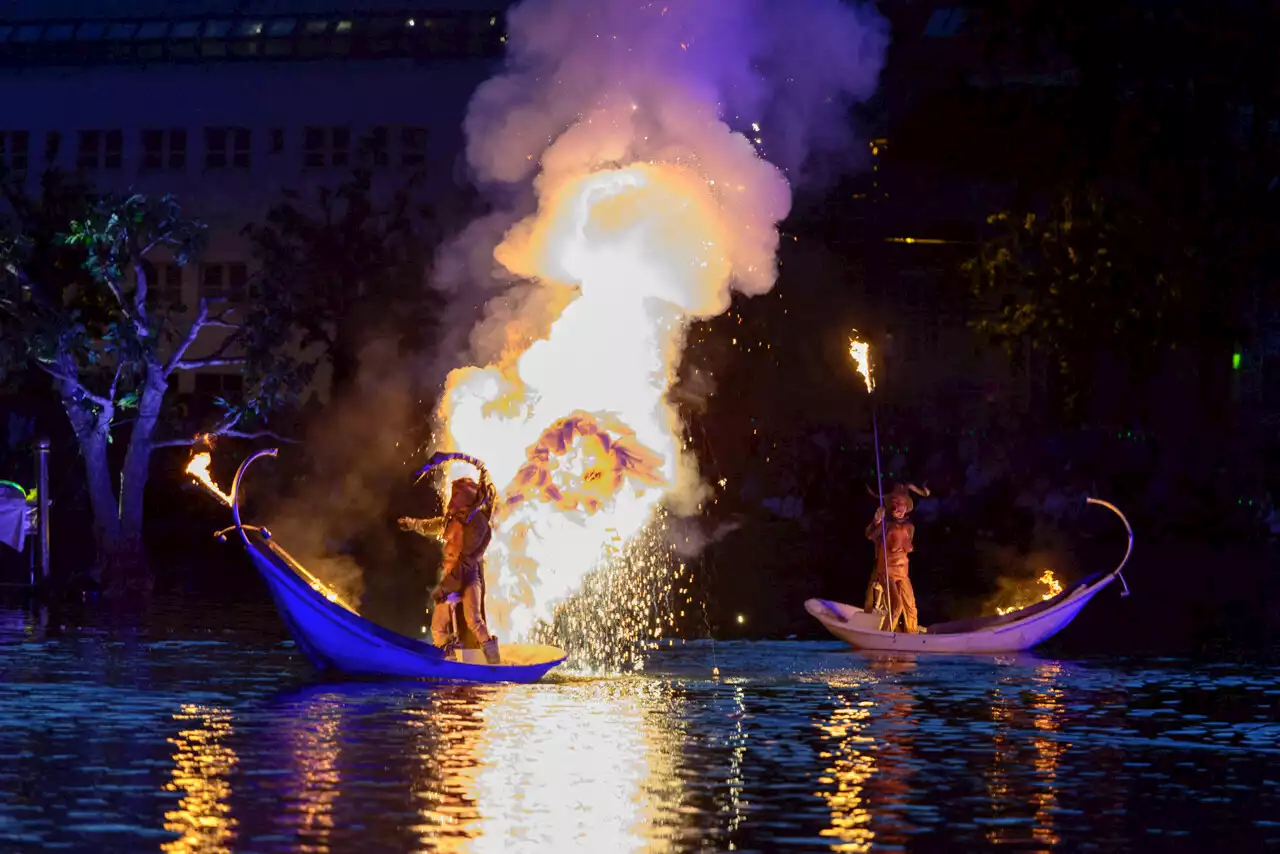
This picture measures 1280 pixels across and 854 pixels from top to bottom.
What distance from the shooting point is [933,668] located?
83.6 ft

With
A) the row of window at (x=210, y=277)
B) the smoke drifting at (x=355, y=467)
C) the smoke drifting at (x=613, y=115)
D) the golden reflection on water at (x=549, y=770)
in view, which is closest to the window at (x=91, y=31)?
the row of window at (x=210, y=277)

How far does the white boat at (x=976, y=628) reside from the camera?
2727 centimetres

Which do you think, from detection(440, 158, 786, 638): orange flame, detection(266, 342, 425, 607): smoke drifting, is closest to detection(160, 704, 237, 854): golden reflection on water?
detection(440, 158, 786, 638): orange flame

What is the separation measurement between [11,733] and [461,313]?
13988 millimetres

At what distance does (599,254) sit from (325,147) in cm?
4669

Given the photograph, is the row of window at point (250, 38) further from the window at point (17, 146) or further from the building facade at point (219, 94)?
the window at point (17, 146)

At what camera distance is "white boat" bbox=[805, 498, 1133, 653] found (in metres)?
27.3

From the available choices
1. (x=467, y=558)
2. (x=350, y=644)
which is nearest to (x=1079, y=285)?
(x=467, y=558)

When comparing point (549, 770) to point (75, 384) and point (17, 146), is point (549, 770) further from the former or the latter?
point (17, 146)

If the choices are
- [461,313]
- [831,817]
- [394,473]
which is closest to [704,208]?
[461,313]

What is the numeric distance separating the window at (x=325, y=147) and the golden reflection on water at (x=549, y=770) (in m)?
50.3

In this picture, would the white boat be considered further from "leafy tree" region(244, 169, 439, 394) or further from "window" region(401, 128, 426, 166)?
"window" region(401, 128, 426, 166)

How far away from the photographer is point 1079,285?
36.1 metres

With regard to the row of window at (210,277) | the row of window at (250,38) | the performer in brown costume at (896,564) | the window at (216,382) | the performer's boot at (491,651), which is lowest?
the performer's boot at (491,651)
